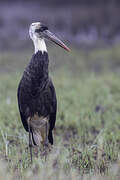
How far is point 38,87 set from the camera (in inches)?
166

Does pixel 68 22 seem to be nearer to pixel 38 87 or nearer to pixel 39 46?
pixel 39 46

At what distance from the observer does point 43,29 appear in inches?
172

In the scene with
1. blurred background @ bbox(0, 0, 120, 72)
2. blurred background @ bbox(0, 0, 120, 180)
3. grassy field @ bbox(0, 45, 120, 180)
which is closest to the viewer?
grassy field @ bbox(0, 45, 120, 180)

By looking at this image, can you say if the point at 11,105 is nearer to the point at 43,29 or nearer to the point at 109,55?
the point at 43,29

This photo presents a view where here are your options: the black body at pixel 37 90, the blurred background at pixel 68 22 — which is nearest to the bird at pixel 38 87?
the black body at pixel 37 90

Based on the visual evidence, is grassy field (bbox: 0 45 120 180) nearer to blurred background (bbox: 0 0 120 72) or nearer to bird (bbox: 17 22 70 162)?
bird (bbox: 17 22 70 162)

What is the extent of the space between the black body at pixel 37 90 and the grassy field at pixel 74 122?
0.41m

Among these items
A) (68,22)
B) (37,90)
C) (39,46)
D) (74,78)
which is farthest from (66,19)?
(37,90)

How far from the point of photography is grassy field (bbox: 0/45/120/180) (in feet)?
11.5

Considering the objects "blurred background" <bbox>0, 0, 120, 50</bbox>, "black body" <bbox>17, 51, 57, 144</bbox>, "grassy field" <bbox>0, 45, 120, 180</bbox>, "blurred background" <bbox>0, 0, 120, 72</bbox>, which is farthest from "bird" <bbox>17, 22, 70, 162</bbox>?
"blurred background" <bbox>0, 0, 120, 50</bbox>

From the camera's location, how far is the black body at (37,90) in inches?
165

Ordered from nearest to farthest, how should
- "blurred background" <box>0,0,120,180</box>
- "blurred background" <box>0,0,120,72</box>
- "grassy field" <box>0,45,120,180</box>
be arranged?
"grassy field" <box>0,45,120,180</box> < "blurred background" <box>0,0,120,180</box> < "blurred background" <box>0,0,120,72</box>

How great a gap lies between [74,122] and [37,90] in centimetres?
159

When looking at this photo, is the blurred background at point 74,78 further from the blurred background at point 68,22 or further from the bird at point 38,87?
the bird at point 38,87
